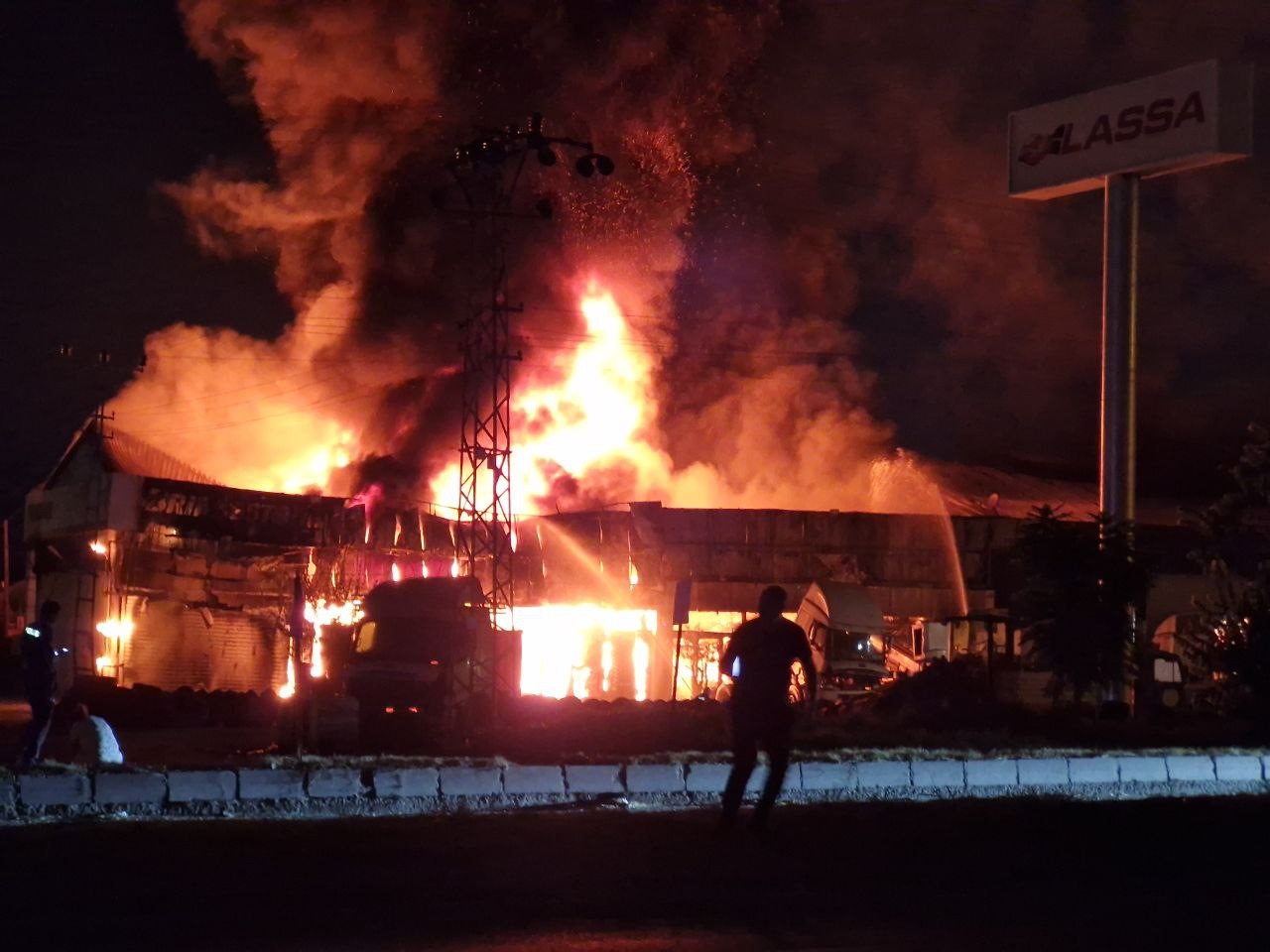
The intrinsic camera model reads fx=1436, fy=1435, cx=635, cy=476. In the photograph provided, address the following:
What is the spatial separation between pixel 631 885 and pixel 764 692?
1.92m

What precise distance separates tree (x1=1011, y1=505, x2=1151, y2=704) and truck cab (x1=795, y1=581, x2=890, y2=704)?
9887mm

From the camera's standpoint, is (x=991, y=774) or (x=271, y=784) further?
(x=991, y=774)

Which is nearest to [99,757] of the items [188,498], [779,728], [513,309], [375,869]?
[375,869]

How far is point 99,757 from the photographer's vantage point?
41.2ft

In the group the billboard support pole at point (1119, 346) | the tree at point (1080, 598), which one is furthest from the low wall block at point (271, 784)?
the billboard support pole at point (1119, 346)

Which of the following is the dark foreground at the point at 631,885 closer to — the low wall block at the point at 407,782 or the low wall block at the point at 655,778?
the low wall block at the point at 407,782

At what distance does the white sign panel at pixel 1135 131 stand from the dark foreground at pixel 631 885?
24.9 metres

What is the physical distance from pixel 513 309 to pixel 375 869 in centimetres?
2092

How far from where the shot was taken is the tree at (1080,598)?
23.7 m

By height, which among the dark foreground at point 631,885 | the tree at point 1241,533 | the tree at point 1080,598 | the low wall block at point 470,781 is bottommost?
the dark foreground at point 631,885

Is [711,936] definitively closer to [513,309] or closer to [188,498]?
[513,309]

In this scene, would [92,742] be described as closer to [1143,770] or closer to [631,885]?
[631,885]

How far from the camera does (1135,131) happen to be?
109 ft

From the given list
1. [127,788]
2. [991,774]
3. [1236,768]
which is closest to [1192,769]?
[1236,768]
